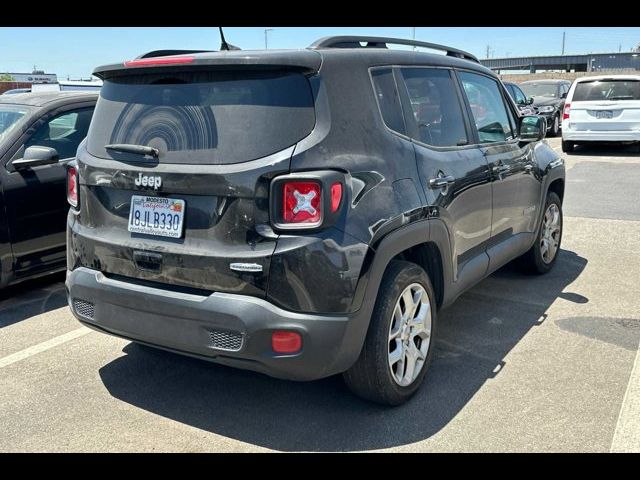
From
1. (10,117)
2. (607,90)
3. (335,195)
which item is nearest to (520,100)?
(607,90)

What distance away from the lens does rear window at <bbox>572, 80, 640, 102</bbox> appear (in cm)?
1405

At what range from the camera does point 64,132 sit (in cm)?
564

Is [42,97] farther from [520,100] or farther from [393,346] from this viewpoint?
[520,100]

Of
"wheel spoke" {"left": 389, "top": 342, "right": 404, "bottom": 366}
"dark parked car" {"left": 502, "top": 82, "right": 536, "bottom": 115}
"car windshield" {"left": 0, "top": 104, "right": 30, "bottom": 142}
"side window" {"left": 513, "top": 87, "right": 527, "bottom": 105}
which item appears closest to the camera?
"wheel spoke" {"left": 389, "top": 342, "right": 404, "bottom": 366}

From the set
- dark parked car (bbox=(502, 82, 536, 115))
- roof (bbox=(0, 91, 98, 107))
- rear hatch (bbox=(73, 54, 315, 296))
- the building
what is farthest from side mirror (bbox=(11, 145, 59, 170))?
the building

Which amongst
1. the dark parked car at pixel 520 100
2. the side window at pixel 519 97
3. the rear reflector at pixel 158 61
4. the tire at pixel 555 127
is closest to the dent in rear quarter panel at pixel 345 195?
the rear reflector at pixel 158 61

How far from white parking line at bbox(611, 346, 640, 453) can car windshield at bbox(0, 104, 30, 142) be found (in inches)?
191

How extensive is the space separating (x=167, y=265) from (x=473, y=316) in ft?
8.53

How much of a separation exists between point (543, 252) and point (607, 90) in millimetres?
10281

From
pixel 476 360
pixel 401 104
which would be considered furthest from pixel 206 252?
pixel 476 360

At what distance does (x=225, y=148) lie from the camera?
2.92 m

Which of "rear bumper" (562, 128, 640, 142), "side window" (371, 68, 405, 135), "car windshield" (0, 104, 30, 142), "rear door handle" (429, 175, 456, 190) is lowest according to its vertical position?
"rear bumper" (562, 128, 640, 142)

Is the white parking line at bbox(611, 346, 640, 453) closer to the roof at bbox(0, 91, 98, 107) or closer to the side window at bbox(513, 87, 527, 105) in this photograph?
the roof at bbox(0, 91, 98, 107)
